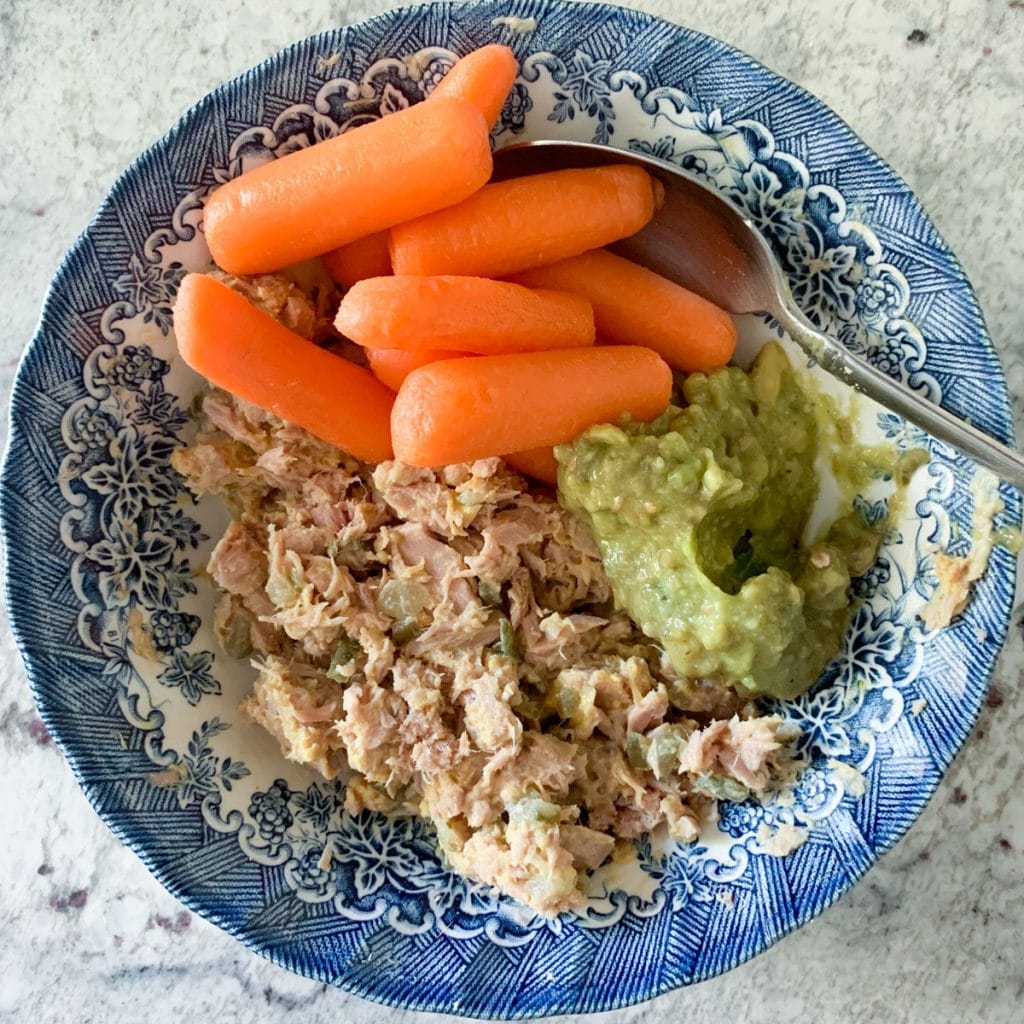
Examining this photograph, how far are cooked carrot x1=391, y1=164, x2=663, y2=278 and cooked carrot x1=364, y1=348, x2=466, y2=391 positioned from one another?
0.15 metres

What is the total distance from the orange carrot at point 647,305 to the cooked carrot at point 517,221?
0.09m

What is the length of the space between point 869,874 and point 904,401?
42.6 inches

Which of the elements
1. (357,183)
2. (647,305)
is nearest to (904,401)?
(647,305)

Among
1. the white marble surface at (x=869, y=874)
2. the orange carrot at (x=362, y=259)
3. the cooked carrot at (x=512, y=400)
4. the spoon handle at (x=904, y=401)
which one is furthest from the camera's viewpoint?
the white marble surface at (x=869, y=874)

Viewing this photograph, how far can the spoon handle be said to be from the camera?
5.42 feet

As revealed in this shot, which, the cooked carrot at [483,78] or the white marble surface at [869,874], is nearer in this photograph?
the cooked carrot at [483,78]

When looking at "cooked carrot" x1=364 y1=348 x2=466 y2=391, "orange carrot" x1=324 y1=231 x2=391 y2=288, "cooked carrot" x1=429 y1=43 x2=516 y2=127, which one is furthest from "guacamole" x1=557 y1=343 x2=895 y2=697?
"cooked carrot" x1=429 y1=43 x2=516 y2=127

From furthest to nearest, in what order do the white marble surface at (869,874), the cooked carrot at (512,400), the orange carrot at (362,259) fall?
the white marble surface at (869,874)
the orange carrot at (362,259)
the cooked carrot at (512,400)

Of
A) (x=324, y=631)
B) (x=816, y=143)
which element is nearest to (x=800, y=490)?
(x=816, y=143)

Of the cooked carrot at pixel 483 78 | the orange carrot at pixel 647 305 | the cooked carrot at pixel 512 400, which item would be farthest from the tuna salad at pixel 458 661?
the cooked carrot at pixel 483 78

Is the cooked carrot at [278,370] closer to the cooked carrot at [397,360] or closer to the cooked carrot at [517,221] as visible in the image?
the cooked carrot at [397,360]

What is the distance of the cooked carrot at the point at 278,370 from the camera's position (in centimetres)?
175

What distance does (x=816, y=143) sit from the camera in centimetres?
175

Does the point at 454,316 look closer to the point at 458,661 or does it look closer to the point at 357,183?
the point at 357,183
